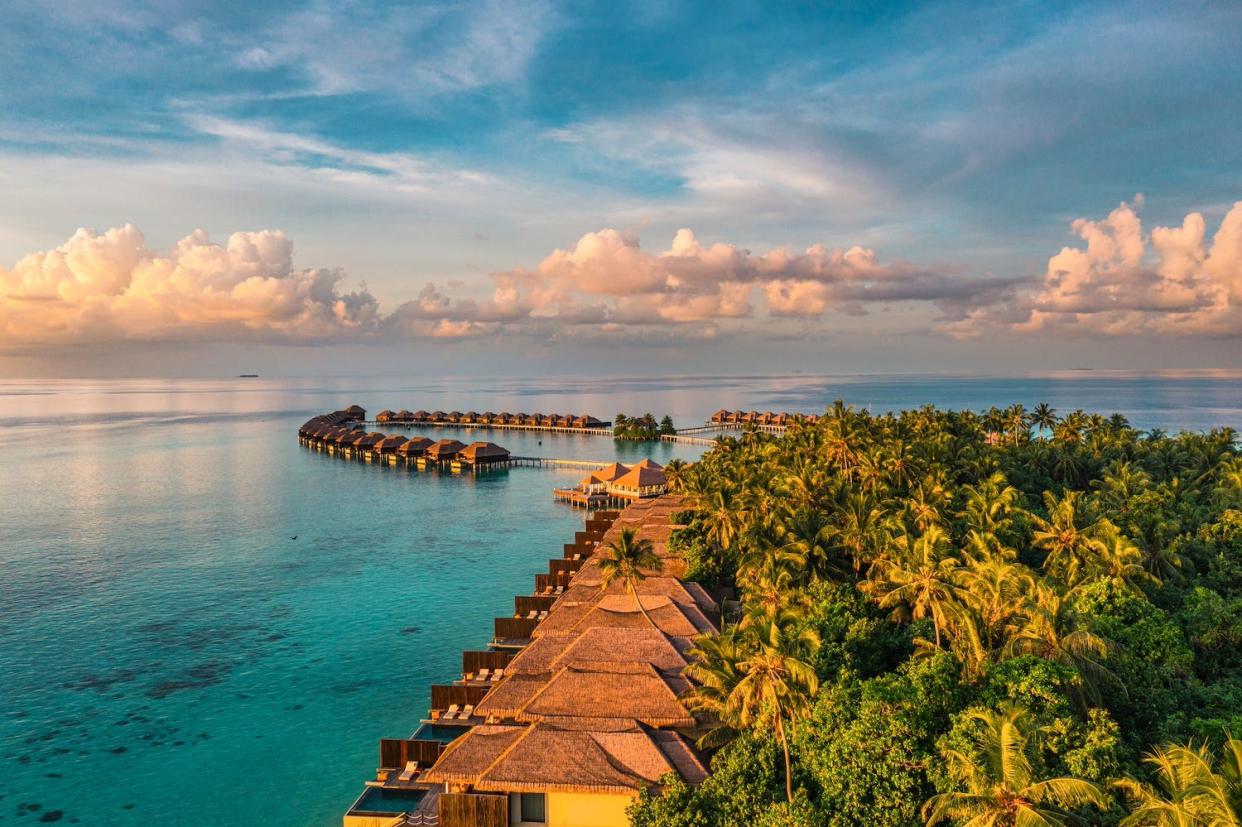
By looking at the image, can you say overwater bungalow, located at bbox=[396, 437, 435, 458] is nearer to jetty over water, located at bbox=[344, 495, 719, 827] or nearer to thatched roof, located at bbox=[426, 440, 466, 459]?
thatched roof, located at bbox=[426, 440, 466, 459]

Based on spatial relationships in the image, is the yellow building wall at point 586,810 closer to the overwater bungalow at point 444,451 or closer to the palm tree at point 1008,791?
the palm tree at point 1008,791

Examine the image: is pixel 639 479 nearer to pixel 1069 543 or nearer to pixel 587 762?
pixel 1069 543

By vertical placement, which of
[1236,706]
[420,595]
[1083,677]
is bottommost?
[420,595]

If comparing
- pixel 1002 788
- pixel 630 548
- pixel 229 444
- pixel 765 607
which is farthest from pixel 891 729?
pixel 229 444

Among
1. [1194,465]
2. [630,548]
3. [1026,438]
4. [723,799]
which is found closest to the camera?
[723,799]

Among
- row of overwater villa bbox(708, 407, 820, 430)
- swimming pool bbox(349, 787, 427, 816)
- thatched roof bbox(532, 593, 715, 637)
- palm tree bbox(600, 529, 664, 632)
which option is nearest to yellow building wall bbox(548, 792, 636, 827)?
swimming pool bbox(349, 787, 427, 816)

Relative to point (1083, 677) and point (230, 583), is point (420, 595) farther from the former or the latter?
point (1083, 677)

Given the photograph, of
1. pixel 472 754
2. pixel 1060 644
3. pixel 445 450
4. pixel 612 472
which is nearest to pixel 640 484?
pixel 612 472
